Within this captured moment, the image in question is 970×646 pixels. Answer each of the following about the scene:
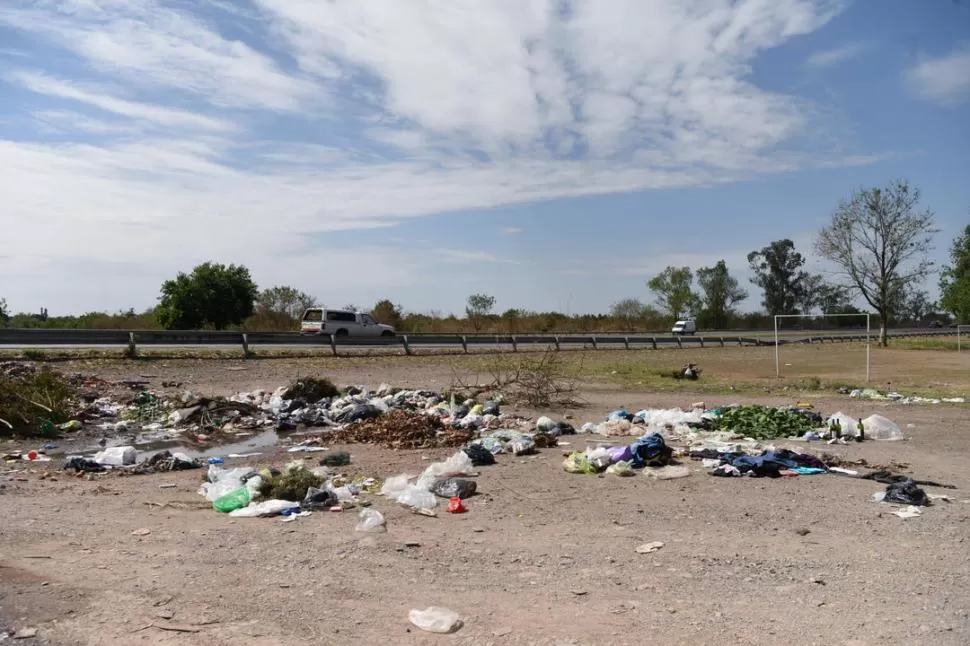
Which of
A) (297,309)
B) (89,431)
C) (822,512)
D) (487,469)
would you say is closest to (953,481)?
(822,512)

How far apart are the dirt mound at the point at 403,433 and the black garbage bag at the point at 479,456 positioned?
1.26m

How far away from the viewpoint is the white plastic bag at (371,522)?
626cm

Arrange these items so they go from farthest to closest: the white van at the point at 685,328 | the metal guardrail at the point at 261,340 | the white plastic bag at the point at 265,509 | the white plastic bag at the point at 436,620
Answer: the white van at the point at 685,328, the metal guardrail at the point at 261,340, the white plastic bag at the point at 265,509, the white plastic bag at the point at 436,620

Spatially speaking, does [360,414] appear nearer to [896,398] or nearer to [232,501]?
[232,501]

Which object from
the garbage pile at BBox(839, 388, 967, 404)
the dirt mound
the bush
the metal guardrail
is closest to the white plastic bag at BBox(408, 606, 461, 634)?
the dirt mound

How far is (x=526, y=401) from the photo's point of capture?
15.1 meters

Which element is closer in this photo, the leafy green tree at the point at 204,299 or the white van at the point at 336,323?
the white van at the point at 336,323

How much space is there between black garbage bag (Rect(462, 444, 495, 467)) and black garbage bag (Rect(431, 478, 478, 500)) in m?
1.47

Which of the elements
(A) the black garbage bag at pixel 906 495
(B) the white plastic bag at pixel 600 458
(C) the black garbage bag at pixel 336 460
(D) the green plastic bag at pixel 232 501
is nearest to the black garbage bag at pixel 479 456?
(B) the white plastic bag at pixel 600 458

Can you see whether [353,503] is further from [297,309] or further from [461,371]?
[297,309]

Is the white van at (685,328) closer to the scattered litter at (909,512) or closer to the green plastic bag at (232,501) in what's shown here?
the scattered litter at (909,512)

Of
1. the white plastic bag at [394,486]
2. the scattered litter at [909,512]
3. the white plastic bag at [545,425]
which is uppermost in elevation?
the white plastic bag at [545,425]

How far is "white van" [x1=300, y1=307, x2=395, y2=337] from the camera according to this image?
3497cm

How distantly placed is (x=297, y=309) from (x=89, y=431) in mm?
42624
